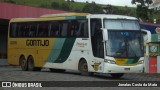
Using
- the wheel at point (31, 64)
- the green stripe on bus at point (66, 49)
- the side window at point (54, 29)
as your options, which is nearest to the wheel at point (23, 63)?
the wheel at point (31, 64)

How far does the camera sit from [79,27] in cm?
2570

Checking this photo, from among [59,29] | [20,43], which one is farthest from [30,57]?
[59,29]

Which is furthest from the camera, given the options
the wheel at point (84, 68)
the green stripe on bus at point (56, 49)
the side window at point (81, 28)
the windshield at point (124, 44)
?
the green stripe on bus at point (56, 49)

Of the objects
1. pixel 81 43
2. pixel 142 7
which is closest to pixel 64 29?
pixel 81 43

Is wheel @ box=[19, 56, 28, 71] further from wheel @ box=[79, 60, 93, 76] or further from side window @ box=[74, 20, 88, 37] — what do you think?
wheel @ box=[79, 60, 93, 76]

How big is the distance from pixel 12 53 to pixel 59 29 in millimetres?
5885

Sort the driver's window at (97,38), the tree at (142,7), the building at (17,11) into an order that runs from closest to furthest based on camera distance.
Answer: the driver's window at (97,38) < the building at (17,11) < the tree at (142,7)

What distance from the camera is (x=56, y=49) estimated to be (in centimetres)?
2759

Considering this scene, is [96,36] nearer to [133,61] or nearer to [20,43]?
[133,61]

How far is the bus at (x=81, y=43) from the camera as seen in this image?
23.4 meters

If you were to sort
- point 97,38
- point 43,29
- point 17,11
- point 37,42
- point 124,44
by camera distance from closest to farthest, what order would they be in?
point 124,44
point 97,38
point 43,29
point 37,42
point 17,11

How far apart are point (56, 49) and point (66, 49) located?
101 cm

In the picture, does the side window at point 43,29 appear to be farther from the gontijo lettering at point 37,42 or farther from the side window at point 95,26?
the side window at point 95,26

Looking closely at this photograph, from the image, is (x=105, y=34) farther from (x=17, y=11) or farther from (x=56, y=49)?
(x=17, y=11)
